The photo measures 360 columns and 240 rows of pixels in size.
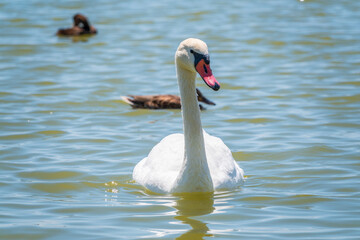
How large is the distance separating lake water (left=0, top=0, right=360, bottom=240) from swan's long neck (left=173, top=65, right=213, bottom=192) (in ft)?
0.51

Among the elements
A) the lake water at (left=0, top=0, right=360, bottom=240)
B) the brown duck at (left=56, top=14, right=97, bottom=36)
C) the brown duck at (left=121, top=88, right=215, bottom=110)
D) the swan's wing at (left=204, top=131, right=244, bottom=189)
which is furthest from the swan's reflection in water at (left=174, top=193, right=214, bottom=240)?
the brown duck at (left=56, top=14, right=97, bottom=36)

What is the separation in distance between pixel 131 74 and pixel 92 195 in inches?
304

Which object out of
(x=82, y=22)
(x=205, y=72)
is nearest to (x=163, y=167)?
A: (x=205, y=72)

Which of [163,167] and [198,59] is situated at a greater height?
[198,59]

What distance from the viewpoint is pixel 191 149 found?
682 centimetres

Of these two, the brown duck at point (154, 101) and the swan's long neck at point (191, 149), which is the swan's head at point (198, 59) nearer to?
the swan's long neck at point (191, 149)

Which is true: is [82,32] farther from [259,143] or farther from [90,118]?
[259,143]

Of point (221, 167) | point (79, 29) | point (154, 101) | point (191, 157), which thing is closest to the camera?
point (191, 157)

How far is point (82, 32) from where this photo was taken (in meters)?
20.4

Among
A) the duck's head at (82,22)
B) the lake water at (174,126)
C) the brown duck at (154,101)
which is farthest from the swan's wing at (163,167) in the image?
the duck's head at (82,22)

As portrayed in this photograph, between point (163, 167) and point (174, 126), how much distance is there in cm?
367

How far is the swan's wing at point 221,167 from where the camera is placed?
23.2 ft

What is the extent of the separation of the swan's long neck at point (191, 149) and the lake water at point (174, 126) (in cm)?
16

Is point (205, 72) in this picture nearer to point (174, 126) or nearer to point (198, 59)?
point (198, 59)
